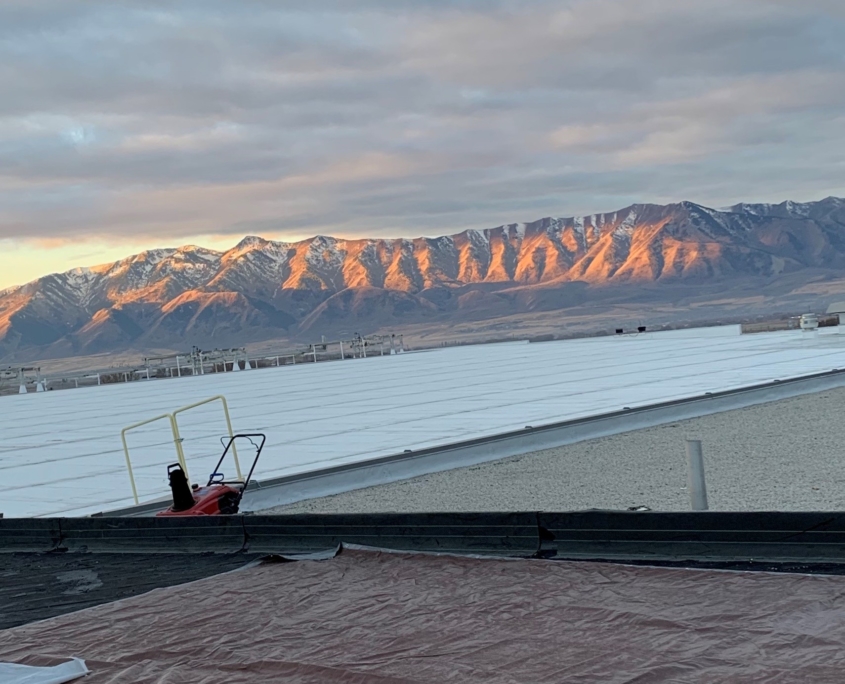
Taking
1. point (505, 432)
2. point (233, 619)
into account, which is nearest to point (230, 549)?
point (233, 619)

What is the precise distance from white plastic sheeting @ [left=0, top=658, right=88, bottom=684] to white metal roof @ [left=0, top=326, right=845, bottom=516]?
21.6ft

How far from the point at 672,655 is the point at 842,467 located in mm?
7639

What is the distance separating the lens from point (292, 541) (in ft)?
26.1

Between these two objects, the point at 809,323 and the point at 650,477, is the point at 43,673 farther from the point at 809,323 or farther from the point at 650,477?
the point at 809,323

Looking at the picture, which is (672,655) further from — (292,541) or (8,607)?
(8,607)

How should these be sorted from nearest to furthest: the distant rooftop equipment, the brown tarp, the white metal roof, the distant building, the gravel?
the brown tarp, the gravel, the white metal roof, the distant rooftop equipment, the distant building

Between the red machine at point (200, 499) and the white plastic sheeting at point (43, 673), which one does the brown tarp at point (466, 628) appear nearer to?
the white plastic sheeting at point (43, 673)

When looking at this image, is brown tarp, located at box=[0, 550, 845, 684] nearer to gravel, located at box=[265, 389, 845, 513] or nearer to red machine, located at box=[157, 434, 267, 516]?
red machine, located at box=[157, 434, 267, 516]

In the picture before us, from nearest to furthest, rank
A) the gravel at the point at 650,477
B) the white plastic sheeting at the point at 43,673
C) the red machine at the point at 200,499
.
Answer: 1. the white plastic sheeting at the point at 43,673
2. the red machine at the point at 200,499
3. the gravel at the point at 650,477

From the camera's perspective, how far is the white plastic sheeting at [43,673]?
17.0 ft

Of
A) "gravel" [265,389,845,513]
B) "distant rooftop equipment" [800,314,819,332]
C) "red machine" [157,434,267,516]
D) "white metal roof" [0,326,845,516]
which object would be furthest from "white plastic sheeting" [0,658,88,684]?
"distant rooftop equipment" [800,314,819,332]

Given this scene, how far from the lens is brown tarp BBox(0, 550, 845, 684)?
4.70 metres

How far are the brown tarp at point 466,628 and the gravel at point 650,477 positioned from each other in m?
4.04

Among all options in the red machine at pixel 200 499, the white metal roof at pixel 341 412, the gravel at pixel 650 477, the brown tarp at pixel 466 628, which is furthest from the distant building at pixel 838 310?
the brown tarp at pixel 466 628
